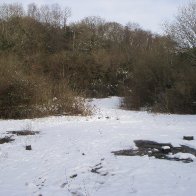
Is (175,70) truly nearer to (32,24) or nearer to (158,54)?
(158,54)

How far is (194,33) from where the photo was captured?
2864 cm

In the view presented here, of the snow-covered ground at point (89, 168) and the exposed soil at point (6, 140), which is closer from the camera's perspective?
the snow-covered ground at point (89, 168)

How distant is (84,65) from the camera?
4434 cm

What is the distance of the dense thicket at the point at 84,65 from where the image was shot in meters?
23.3

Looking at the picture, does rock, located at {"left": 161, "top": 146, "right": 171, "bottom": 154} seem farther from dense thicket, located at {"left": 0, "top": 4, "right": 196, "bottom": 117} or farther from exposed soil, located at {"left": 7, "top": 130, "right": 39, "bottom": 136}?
dense thicket, located at {"left": 0, "top": 4, "right": 196, "bottom": 117}

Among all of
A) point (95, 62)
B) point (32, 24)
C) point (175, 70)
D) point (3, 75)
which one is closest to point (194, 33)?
point (175, 70)

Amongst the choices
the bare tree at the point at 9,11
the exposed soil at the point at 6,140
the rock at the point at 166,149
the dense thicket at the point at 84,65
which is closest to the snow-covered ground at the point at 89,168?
the exposed soil at the point at 6,140

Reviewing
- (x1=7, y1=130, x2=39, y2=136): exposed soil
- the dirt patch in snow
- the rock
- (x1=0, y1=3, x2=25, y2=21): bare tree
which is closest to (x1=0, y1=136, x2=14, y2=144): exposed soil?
(x1=7, y1=130, x2=39, y2=136): exposed soil

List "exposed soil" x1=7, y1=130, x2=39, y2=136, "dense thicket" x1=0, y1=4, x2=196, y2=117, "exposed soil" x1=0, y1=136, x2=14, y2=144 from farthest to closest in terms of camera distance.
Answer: "dense thicket" x1=0, y1=4, x2=196, y2=117
"exposed soil" x1=7, y1=130, x2=39, y2=136
"exposed soil" x1=0, y1=136, x2=14, y2=144

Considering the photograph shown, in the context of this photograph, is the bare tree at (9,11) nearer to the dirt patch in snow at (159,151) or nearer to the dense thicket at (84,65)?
the dense thicket at (84,65)

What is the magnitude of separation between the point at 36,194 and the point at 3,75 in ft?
51.7

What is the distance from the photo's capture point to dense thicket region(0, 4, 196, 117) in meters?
23.3

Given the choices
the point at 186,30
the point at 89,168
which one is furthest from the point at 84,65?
the point at 89,168

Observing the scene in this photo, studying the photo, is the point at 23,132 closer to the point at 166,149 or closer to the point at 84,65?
the point at 166,149
